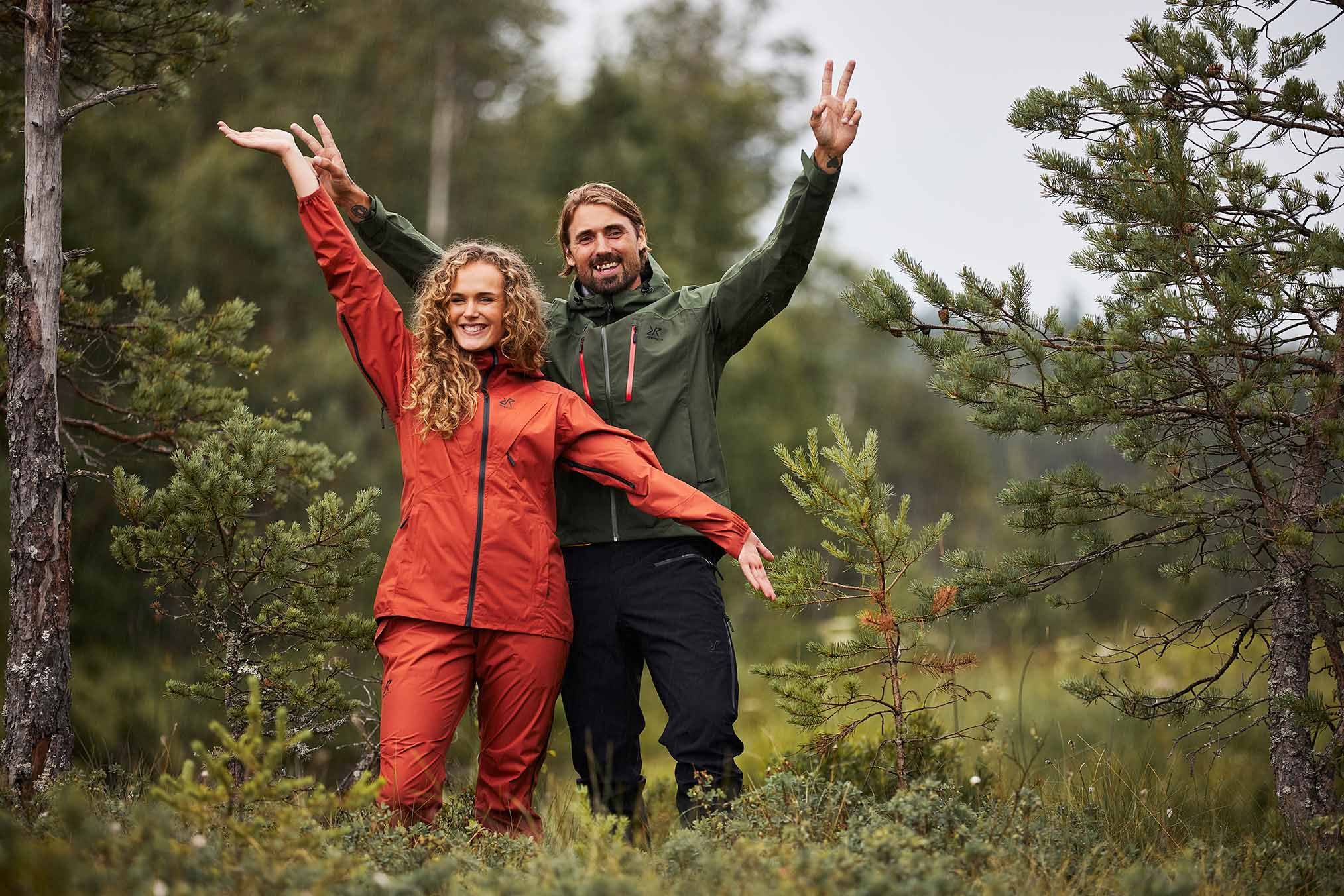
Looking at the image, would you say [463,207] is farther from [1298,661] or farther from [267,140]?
[1298,661]

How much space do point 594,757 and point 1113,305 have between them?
2.56 metres

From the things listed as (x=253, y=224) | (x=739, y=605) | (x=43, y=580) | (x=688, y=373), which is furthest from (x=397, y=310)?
(x=739, y=605)

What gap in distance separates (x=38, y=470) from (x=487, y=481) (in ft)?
6.48

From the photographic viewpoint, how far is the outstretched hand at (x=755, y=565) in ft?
12.2

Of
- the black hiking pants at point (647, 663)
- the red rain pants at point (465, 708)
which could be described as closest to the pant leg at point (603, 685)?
the black hiking pants at point (647, 663)

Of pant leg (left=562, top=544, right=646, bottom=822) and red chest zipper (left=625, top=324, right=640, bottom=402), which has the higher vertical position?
red chest zipper (left=625, top=324, right=640, bottom=402)

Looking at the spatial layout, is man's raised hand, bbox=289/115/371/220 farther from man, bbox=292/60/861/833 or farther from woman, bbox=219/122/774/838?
woman, bbox=219/122/774/838

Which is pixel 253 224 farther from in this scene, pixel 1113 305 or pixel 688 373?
pixel 1113 305

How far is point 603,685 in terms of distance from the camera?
4.03 metres

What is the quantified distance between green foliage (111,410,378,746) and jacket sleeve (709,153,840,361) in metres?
1.70

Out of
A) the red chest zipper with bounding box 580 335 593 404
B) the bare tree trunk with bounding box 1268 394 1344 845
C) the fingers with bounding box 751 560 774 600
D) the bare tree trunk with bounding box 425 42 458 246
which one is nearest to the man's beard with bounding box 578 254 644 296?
the red chest zipper with bounding box 580 335 593 404

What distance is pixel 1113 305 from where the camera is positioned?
391 centimetres

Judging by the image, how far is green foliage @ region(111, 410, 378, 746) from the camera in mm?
4426

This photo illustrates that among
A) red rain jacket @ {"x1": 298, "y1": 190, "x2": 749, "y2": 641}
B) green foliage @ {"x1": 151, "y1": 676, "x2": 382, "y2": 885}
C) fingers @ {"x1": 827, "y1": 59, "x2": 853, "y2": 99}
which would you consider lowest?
green foliage @ {"x1": 151, "y1": 676, "x2": 382, "y2": 885}
